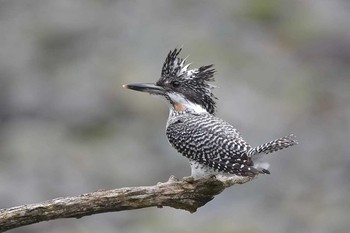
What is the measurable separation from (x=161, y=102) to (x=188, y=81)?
11419mm

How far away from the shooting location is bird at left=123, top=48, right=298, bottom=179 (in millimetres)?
8344

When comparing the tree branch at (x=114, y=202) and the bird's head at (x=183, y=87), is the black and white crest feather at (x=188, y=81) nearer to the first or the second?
the bird's head at (x=183, y=87)

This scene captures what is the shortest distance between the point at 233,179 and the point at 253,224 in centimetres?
1077

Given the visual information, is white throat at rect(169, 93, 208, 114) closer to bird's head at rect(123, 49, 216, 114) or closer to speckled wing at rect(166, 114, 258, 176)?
bird's head at rect(123, 49, 216, 114)

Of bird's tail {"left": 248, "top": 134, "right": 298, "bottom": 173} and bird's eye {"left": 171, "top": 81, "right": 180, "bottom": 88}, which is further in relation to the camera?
bird's eye {"left": 171, "top": 81, "right": 180, "bottom": 88}

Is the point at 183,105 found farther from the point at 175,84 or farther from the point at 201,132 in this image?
the point at 201,132

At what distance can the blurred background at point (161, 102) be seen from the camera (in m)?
19.6

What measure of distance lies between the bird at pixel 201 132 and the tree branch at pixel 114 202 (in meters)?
0.30

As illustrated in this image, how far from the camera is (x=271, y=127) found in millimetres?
21469

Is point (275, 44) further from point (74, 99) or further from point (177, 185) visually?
point (177, 185)

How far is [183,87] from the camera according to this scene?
9.34 meters

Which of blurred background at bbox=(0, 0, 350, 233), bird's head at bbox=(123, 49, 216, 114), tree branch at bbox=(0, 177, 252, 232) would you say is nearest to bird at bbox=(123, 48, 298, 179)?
bird's head at bbox=(123, 49, 216, 114)

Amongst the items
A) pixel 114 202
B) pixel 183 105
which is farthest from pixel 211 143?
pixel 114 202

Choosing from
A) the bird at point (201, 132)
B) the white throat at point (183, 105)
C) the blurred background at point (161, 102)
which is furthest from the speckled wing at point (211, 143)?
the blurred background at point (161, 102)
